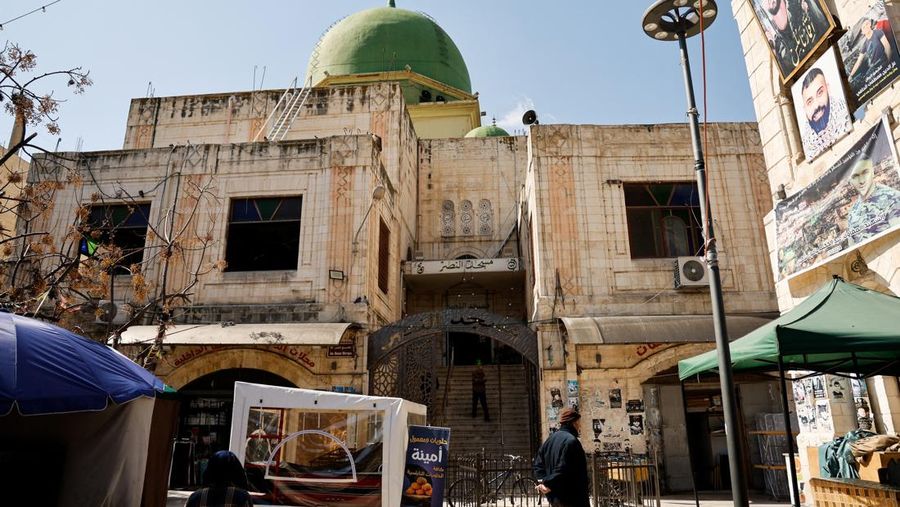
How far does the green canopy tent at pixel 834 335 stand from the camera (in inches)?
246

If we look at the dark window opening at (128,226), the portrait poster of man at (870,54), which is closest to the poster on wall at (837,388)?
the portrait poster of man at (870,54)

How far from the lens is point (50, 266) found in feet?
51.8

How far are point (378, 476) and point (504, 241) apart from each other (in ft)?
49.3

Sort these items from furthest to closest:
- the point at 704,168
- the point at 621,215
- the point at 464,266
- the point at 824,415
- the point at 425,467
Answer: the point at 464,266
the point at 621,215
the point at 824,415
the point at 425,467
the point at 704,168

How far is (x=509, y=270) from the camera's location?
64.8ft

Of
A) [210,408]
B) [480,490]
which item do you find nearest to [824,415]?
[480,490]

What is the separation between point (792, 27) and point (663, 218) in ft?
24.3

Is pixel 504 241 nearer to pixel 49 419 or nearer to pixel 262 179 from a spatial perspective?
pixel 262 179

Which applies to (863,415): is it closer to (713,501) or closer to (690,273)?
(713,501)

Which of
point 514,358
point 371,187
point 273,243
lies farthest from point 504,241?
point 273,243

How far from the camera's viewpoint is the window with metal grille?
17.2 m

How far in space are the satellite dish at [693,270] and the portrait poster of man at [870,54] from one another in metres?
7.23

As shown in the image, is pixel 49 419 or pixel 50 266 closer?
pixel 49 419

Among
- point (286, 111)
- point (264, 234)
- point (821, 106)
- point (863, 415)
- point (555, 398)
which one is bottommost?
point (863, 415)
